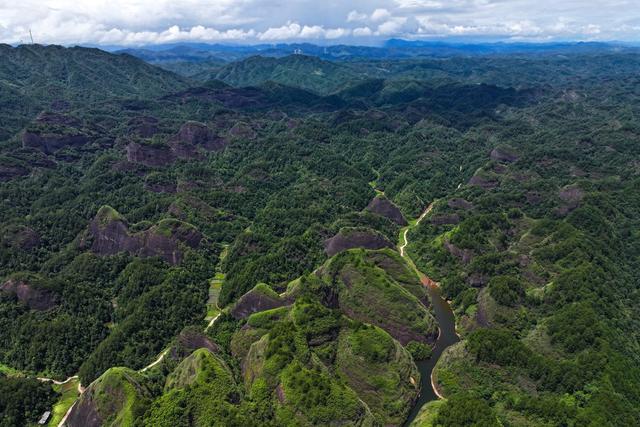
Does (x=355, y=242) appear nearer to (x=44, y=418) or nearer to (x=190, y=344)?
(x=190, y=344)

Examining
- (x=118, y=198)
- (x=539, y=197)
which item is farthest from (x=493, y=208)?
(x=118, y=198)

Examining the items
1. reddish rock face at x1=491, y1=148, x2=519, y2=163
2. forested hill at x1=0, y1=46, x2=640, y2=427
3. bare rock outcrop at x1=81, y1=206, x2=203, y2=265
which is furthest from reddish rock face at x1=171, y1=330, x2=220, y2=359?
reddish rock face at x1=491, y1=148, x2=519, y2=163

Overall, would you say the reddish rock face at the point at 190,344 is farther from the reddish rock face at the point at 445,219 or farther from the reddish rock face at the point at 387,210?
the reddish rock face at the point at 387,210

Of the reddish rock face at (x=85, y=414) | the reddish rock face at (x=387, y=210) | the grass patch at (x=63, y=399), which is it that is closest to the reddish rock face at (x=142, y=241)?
the grass patch at (x=63, y=399)

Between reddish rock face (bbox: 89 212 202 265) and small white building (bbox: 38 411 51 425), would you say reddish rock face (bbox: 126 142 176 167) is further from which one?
small white building (bbox: 38 411 51 425)

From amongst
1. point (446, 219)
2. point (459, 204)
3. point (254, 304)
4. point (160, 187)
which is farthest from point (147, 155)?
point (459, 204)

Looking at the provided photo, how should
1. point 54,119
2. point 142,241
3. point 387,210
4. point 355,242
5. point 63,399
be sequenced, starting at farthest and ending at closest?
point 54,119 < point 387,210 < point 142,241 < point 355,242 < point 63,399
